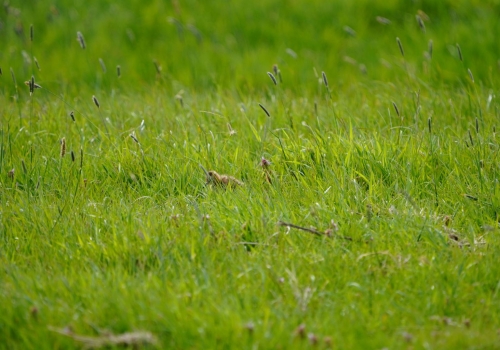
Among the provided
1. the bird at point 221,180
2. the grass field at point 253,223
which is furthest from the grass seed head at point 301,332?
the bird at point 221,180

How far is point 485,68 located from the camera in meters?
5.90

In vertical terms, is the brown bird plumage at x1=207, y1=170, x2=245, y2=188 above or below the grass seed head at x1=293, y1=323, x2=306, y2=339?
below

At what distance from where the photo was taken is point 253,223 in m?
3.14

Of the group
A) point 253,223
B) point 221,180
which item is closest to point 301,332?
point 253,223

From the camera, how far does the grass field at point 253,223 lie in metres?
2.48

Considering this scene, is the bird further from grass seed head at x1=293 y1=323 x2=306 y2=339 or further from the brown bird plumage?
grass seed head at x1=293 y1=323 x2=306 y2=339

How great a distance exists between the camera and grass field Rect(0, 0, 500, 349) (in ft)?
8.15

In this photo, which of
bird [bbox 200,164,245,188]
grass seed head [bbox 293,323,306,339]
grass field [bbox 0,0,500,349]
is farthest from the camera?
bird [bbox 200,164,245,188]

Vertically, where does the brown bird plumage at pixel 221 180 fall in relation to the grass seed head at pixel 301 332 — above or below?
below

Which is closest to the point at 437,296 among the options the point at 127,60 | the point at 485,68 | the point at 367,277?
the point at 367,277

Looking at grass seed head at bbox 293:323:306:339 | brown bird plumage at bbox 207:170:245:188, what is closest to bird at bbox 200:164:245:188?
brown bird plumage at bbox 207:170:245:188

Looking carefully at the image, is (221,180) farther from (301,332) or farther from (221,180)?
(301,332)

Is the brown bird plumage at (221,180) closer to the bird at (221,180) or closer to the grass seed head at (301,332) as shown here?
the bird at (221,180)

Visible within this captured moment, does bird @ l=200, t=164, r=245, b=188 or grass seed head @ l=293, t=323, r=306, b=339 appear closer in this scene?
grass seed head @ l=293, t=323, r=306, b=339
